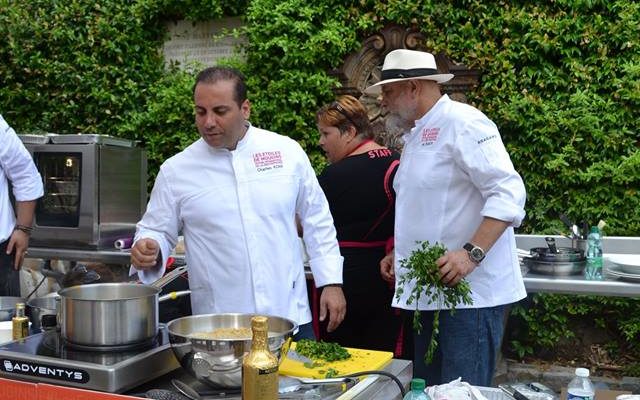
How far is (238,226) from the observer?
276cm

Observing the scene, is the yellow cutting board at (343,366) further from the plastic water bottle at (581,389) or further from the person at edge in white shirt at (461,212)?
the person at edge in white shirt at (461,212)

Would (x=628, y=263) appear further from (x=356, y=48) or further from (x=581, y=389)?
(x=356, y=48)

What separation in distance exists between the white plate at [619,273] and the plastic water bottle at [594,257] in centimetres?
5

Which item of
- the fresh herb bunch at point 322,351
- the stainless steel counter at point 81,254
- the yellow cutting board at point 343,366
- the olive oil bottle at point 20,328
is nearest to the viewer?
the yellow cutting board at point 343,366

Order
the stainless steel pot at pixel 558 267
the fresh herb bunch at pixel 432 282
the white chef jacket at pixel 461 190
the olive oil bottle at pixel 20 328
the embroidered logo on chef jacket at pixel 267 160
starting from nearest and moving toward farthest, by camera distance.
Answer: the olive oil bottle at pixel 20 328 < the fresh herb bunch at pixel 432 282 < the white chef jacket at pixel 461 190 < the embroidered logo on chef jacket at pixel 267 160 < the stainless steel pot at pixel 558 267

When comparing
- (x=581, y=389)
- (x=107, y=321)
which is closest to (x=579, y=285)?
(x=581, y=389)

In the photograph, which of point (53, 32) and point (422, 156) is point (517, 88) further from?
point (53, 32)

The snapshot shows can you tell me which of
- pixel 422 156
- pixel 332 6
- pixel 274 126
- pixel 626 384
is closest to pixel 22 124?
pixel 274 126

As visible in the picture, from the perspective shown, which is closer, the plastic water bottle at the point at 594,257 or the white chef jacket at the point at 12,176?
the plastic water bottle at the point at 594,257

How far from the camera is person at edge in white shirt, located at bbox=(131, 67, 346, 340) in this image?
2738 millimetres

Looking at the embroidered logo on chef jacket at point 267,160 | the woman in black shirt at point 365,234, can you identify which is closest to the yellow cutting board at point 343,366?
the embroidered logo on chef jacket at point 267,160

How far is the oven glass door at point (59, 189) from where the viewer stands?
460 centimetres

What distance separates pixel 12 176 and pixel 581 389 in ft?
10.4

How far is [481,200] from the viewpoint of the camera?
2.86m
